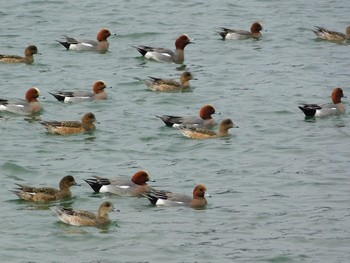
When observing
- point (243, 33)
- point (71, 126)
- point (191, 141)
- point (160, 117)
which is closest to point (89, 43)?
point (243, 33)

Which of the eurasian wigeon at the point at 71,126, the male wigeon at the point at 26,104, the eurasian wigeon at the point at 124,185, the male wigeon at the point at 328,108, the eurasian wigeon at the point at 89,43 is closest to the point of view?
the eurasian wigeon at the point at 124,185

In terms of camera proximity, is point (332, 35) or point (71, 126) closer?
point (71, 126)

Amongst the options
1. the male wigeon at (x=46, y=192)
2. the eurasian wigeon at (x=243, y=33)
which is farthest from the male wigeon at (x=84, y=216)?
the eurasian wigeon at (x=243, y=33)

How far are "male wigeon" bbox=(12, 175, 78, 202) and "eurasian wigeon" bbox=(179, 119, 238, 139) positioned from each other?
15.1 feet

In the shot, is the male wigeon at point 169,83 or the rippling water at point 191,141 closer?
the rippling water at point 191,141

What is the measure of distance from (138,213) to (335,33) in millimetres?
14601

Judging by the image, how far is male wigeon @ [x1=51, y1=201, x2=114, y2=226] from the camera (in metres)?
19.6

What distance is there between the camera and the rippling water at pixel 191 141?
1920 cm

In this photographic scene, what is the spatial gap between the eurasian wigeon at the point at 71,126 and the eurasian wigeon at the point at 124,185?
12.5 ft

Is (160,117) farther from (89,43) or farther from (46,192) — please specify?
(89,43)

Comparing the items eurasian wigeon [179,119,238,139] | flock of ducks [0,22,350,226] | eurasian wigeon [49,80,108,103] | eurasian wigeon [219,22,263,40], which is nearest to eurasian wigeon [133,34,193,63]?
flock of ducks [0,22,350,226]

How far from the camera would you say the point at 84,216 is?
64.7 ft

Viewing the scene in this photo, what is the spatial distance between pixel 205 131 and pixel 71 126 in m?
2.59

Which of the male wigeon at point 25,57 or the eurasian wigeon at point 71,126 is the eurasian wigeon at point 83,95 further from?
the male wigeon at point 25,57
